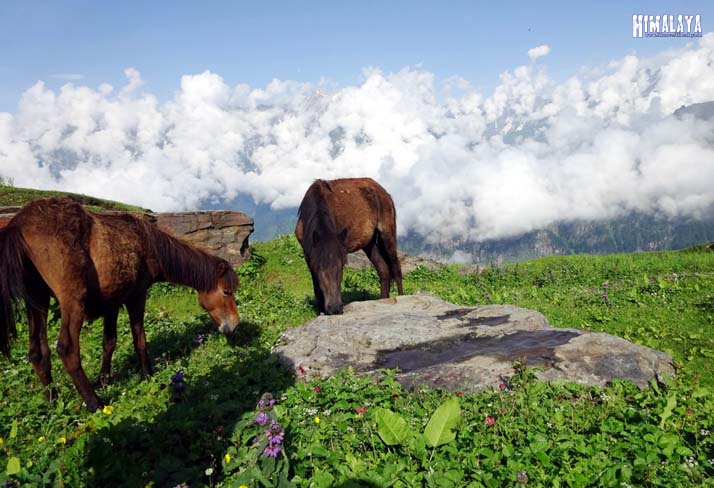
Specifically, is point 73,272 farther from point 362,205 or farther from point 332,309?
point 362,205

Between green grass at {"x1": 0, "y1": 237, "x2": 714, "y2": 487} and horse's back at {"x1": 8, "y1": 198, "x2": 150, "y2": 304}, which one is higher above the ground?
horse's back at {"x1": 8, "y1": 198, "x2": 150, "y2": 304}

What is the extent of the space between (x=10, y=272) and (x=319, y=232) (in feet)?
18.8

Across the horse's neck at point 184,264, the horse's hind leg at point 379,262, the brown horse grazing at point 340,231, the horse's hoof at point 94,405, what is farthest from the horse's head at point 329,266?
the horse's hoof at point 94,405

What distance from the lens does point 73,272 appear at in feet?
20.8

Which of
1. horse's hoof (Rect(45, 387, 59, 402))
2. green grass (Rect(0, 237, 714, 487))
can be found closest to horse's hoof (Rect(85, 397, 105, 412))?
green grass (Rect(0, 237, 714, 487))

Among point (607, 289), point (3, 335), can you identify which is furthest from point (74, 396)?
point (607, 289)

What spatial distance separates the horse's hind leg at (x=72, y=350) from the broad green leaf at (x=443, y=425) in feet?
15.4

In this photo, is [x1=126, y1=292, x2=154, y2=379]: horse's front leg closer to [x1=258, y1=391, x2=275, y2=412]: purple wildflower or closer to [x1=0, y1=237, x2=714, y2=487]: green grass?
[x1=0, y1=237, x2=714, y2=487]: green grass

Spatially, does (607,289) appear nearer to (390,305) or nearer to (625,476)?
(390,305)

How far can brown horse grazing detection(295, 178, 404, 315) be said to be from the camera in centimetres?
1009

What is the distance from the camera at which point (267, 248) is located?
71.2 feet

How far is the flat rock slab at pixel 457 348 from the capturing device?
6.06 meters

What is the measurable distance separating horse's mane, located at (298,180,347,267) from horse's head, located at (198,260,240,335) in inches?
77.3

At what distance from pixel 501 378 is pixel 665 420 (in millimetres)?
1814
